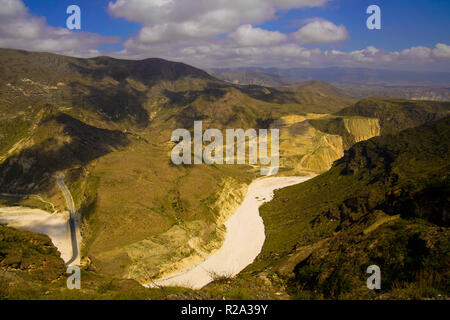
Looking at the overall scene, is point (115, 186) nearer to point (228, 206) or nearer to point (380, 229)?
point (228, 206)

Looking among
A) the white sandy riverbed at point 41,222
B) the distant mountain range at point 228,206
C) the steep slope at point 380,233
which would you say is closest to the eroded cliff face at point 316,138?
the distant mountain range at point 228,206

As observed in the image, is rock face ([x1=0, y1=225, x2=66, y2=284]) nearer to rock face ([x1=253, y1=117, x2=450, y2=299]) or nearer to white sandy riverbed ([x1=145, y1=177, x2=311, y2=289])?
white sandy riverbed ([x1=145, y1=177, x2=311, y2=289])

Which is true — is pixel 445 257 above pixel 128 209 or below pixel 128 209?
above

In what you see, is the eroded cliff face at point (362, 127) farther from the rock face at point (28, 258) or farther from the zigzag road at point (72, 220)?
the rock face at point (28, 258)

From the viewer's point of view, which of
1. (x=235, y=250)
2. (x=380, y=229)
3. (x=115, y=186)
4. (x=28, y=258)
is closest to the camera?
(x=28, y=258)

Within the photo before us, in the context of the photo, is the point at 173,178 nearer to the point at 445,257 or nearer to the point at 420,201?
the point at 420,201

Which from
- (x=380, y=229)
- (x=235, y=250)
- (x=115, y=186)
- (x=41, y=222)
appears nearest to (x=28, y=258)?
(x=380, y=229)

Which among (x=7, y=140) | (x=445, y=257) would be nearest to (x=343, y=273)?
(x=445, y=257)
